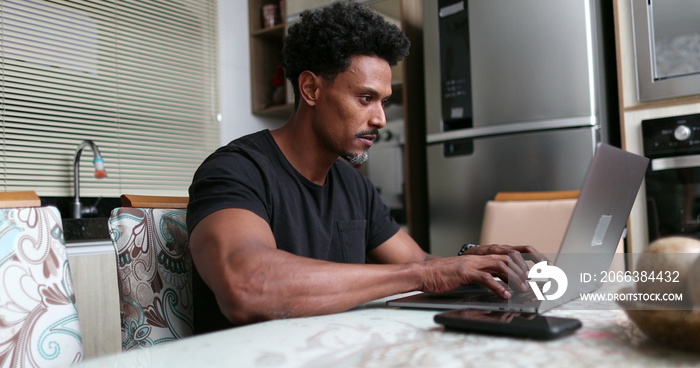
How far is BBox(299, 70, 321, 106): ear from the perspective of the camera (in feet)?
4.88

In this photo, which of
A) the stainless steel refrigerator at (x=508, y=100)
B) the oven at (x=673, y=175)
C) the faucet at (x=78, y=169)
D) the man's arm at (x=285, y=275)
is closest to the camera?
the man's arm at (x=285, y=275)

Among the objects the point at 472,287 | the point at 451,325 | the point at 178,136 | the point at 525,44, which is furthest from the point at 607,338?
the point at 178,136

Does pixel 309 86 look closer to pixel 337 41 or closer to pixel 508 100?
pixel 337 41

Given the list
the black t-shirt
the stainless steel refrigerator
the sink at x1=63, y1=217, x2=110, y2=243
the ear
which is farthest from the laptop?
the sink at x1=63, y1=217, x2=110, y2=243

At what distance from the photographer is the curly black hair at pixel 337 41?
1430 mm

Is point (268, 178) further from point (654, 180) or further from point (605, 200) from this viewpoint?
point (654, 180)

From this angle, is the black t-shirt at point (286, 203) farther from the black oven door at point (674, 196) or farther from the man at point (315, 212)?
Result: the black oven door at point (674, 196)

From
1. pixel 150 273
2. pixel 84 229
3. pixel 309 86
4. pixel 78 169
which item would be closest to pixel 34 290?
pixel 150 273

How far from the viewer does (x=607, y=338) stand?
0.61 metres

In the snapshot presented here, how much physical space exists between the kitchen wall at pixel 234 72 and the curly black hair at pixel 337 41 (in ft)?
6.26

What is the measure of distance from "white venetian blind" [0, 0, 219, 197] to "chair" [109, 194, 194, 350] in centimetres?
173

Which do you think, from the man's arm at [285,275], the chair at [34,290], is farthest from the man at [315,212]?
the chair at [34,290]

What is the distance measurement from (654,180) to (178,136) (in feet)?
7.63

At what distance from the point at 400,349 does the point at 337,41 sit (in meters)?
0.98
